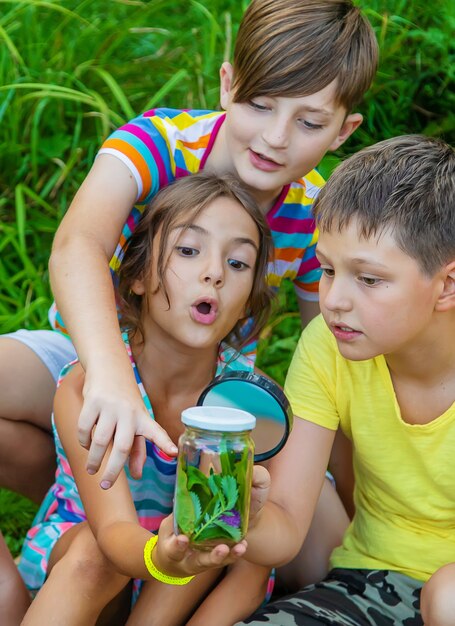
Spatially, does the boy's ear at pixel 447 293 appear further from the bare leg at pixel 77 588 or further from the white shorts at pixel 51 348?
the white shorts at pixel 51 348

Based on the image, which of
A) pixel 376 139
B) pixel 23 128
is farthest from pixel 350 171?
pixel 23 128

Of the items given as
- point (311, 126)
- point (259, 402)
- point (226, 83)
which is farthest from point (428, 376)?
point (226, 83)

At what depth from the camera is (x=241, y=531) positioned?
1756 mm

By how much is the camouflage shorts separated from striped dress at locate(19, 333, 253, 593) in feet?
1.30

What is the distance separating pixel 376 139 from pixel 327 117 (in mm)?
1418

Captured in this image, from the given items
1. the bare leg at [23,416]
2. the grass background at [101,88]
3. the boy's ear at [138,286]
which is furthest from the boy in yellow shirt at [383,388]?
the grass background at [101,88]

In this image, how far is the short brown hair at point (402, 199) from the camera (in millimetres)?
2164

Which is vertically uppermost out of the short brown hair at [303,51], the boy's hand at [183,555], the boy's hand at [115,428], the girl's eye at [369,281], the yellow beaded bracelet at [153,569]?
the short brown hair at [303,51]

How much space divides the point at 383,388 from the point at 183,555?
2.43ft

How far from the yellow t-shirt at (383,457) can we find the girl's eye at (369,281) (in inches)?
12.1

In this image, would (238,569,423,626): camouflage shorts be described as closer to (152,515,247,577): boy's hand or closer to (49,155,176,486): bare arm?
(152,515,247,577): boy's hand

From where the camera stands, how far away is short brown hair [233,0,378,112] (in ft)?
8.41

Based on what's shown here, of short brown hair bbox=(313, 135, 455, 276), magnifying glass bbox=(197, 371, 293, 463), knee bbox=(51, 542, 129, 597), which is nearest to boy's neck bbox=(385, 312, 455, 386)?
short brown hair bbox=(313, 135, 455, 276)

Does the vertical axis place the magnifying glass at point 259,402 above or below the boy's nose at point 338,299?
below
